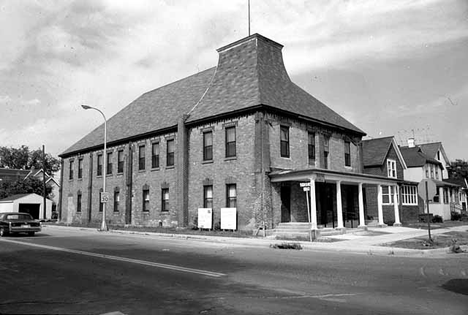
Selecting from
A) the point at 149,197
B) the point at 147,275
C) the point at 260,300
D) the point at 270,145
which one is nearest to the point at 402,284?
the point at 260,300

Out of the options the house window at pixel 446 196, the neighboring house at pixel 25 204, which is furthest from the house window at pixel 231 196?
the neighboring house at pixel 25 204

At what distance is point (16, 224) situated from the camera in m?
23.9

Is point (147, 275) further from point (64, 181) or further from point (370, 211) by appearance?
point (64, 181)

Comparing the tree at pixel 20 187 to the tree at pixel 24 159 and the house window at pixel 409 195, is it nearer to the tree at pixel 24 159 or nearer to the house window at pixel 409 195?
the tree at pixel 24 159

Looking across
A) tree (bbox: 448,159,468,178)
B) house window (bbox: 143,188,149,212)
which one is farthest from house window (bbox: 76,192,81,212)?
tree (bbox: 448,159,468,178)

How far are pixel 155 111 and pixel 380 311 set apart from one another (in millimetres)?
30688

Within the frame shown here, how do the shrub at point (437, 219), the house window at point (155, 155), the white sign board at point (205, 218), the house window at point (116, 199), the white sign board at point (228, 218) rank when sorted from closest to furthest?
the white sign board at point (228, 218)
the white sign board at point (205, 218)
the house window at point (155, 155)
the house window at point (116, 199)
the shrub at point (437, 219)

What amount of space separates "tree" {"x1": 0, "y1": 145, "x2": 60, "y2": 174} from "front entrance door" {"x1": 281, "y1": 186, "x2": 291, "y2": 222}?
8484 cm

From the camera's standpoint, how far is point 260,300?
7.01 meters

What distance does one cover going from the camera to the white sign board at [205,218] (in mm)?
Answer: 25509

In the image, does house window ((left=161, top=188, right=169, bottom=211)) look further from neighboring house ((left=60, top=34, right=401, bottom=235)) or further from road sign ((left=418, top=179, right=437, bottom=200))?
road sign ((left=418, top=179, right=437, bottom=200))

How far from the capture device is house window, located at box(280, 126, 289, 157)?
25609 mm

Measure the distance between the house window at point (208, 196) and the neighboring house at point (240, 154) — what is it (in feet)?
0.22

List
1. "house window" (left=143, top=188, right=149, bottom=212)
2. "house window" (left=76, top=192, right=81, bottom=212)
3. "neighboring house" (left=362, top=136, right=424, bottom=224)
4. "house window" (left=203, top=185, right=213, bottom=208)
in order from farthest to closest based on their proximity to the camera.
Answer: "house window" (left=76, top=192, right=81, bottom=212), "neighboring house" (left=362, top=136, right=424, bottom=224), "house window" (left=143, top=188, right=149, bottom=212), "house window" (left=203, top=185, right=213, bottom=208)
